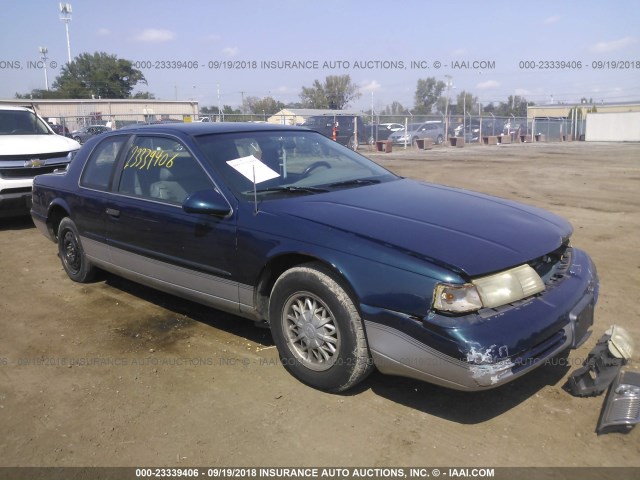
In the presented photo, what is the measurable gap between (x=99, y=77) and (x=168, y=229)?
70479mm

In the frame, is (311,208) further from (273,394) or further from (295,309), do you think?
(273,394)

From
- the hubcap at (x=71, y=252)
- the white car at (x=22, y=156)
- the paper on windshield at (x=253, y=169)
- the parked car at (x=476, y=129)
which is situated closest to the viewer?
the paper on windshield at (x=253, y=169)

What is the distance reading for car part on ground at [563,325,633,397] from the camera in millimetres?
2936

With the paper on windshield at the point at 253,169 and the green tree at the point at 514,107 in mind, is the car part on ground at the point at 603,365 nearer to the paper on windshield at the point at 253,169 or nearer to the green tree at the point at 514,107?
the paper on windshield at the point at 253,169

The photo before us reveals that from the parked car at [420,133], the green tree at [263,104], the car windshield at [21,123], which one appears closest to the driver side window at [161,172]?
the car windshield at [21,123]

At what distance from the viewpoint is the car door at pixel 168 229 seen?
3635 millimetres

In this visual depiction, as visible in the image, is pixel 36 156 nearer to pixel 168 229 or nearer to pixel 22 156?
pixel 22 156

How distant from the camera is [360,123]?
2786 centimetres

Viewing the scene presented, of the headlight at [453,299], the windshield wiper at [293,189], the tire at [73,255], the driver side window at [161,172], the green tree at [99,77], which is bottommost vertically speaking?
the tire at [73,255]

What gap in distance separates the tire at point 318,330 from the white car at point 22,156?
6039 millimetres

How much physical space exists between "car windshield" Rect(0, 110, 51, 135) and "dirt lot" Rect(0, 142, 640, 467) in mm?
5169

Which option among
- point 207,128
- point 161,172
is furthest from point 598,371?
point 161,172

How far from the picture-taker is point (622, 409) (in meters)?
2.79

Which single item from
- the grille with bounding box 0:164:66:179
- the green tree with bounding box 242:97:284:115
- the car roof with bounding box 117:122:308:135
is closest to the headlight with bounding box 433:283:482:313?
the car roof with bounding box 117:122:308:135
